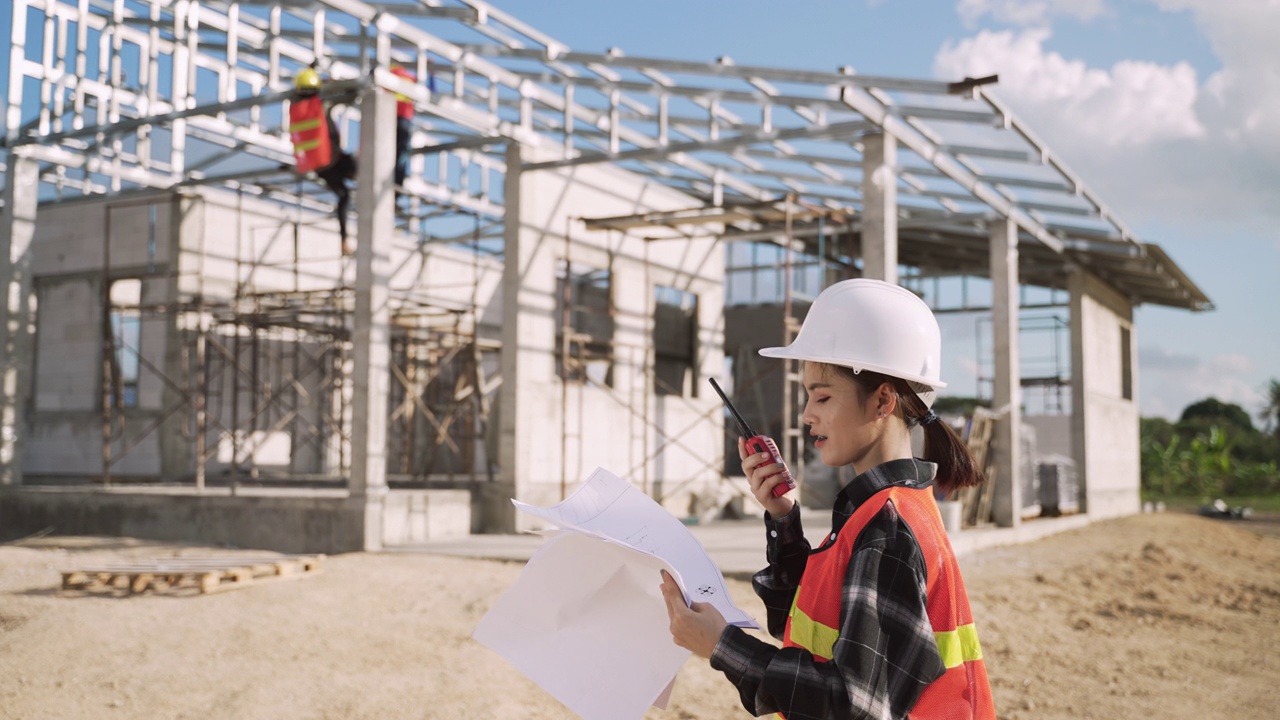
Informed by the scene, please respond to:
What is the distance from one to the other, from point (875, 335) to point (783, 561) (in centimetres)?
60

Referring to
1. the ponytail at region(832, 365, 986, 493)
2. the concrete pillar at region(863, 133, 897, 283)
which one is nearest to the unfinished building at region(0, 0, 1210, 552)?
the concrete pillar at region(863, 133, 897, 283)

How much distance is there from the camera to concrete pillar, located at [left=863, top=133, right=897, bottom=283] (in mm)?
11695

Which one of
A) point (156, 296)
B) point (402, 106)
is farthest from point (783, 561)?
point (156, 296)

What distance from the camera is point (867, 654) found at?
1.68m

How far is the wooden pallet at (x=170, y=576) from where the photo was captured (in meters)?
8.85

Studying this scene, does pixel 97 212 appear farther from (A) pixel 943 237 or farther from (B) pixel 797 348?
(B) pixel 797 348

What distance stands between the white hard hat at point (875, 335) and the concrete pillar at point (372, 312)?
9.75m

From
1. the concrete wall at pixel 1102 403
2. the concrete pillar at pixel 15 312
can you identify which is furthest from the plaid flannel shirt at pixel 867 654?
the concrete wall at pixel 1102 403

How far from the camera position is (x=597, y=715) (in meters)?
2.08

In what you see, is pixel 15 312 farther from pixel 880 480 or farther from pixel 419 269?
pixel 880 480

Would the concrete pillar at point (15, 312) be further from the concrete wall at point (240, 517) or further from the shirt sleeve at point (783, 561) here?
the shirt sleeve at point (783, 561)

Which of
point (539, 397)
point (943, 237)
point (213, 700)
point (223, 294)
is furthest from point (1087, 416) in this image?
point (213, 700)

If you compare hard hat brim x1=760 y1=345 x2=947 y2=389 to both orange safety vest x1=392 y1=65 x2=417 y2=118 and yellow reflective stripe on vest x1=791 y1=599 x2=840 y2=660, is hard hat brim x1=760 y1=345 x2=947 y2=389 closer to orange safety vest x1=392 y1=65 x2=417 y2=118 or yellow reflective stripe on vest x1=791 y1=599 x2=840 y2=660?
yellow reflective stripe on vest x1=791 y1=599 x2=840 y2=660

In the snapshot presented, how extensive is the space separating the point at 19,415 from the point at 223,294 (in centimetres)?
376
